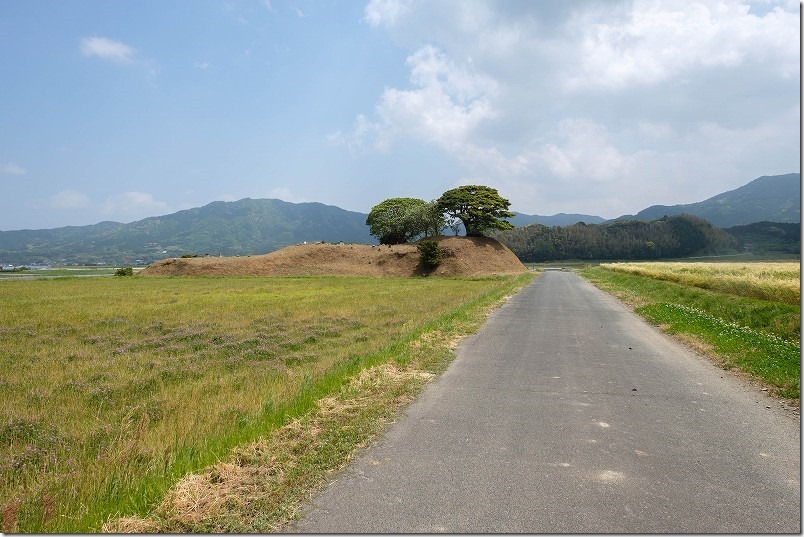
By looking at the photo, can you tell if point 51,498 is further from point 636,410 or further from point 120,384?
point 636,410

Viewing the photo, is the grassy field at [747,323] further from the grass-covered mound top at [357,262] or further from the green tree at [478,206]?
the green tree at [478,206]

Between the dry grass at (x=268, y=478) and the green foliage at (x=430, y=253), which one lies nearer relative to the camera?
the dry grass at (x=268, y=478)

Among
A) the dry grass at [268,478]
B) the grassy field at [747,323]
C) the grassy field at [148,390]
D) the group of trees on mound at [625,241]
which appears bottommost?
the grassy field at [148,390]

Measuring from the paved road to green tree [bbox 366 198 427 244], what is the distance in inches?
2606

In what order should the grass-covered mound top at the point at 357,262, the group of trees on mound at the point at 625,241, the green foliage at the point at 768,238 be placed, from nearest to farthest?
1. the grass-covered mound top at the point at 357,262
2. the green foliage at the point at 768,238
3. the group of trees on mound at the point at 625,241

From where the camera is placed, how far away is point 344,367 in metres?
9.25

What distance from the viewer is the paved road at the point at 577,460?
3500 mm

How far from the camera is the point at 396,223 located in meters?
74.4

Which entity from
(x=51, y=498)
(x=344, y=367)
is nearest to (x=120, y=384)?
(x=344, y=367)

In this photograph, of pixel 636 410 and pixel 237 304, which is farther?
A: pixel 237 304

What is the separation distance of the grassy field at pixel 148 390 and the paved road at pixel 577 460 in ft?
3.44

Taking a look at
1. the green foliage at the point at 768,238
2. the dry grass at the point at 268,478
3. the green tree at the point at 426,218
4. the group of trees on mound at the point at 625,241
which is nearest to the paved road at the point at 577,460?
the dry grass at the point at 268,478

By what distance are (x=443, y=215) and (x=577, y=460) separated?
69.3 metres

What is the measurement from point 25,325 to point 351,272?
46.0 metres
